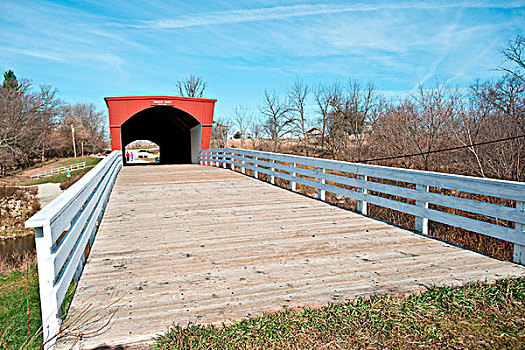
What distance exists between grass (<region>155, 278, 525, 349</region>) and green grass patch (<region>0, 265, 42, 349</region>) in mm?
1263

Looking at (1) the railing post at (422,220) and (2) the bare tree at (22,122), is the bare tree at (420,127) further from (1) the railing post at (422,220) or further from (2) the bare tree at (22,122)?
(2) the bare tree at (22,122)

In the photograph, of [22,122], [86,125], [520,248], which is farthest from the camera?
[86,125]

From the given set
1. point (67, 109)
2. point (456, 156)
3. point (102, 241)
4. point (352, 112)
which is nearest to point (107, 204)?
point (102, 241)

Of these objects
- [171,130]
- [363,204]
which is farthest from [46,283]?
[171,130]

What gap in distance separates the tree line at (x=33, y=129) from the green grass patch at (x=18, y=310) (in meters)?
39.5

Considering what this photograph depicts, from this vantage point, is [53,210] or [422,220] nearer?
[53,210]

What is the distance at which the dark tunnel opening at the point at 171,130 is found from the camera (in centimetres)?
2009

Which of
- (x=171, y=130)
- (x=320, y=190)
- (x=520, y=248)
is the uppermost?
(x=171, y=130)

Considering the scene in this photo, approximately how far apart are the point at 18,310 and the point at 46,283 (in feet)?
6.99

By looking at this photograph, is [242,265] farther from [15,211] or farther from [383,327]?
[15,211]

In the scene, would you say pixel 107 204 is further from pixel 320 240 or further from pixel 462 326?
pixel 462 326

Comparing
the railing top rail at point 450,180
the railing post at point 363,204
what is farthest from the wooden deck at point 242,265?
the railing top rail at point 450,180

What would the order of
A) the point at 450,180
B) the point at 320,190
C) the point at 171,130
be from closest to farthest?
the point at 450,180 → the point at 320,190 → the point at 171,130

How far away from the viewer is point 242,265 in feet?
12.7
